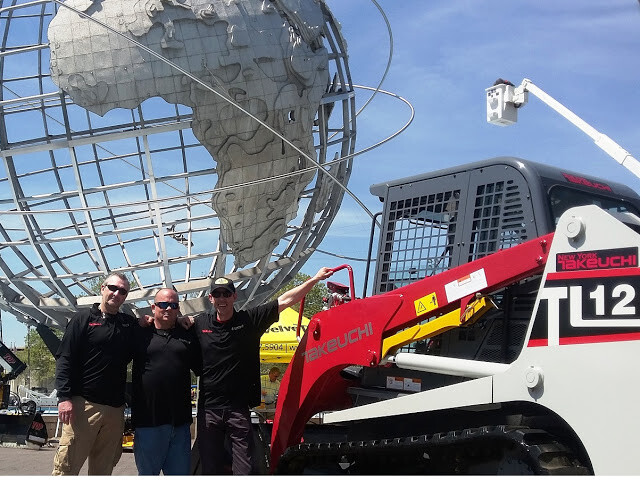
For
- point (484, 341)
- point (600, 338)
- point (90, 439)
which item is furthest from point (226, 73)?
Answer: point (600, 338)

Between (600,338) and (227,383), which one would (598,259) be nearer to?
(600,338)

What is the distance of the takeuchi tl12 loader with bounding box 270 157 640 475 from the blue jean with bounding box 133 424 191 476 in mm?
562

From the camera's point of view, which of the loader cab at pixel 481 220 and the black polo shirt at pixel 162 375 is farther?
the black polo shirt at pixel 162 375

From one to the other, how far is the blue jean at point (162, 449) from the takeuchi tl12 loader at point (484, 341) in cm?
56

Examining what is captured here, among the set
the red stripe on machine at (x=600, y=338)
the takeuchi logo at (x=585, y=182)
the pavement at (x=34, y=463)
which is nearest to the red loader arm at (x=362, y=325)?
the red stripe on machine at (x=600, y=338)

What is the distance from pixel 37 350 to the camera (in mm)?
41219

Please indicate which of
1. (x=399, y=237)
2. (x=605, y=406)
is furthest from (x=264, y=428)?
(x=605, y=406)

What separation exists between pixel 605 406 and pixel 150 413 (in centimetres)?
257

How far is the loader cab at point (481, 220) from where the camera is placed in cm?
393

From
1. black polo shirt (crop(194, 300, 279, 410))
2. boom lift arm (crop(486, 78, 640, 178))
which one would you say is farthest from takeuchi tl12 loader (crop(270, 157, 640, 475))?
boom lift arm (crop(486, 78, 640, 178))

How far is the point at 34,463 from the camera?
29.7ft

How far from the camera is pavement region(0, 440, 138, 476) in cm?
769

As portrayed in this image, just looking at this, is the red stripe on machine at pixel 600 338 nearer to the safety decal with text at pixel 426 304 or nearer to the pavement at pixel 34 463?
the safety decal with text at pixel 426 304

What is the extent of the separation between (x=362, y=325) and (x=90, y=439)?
1.66 m
